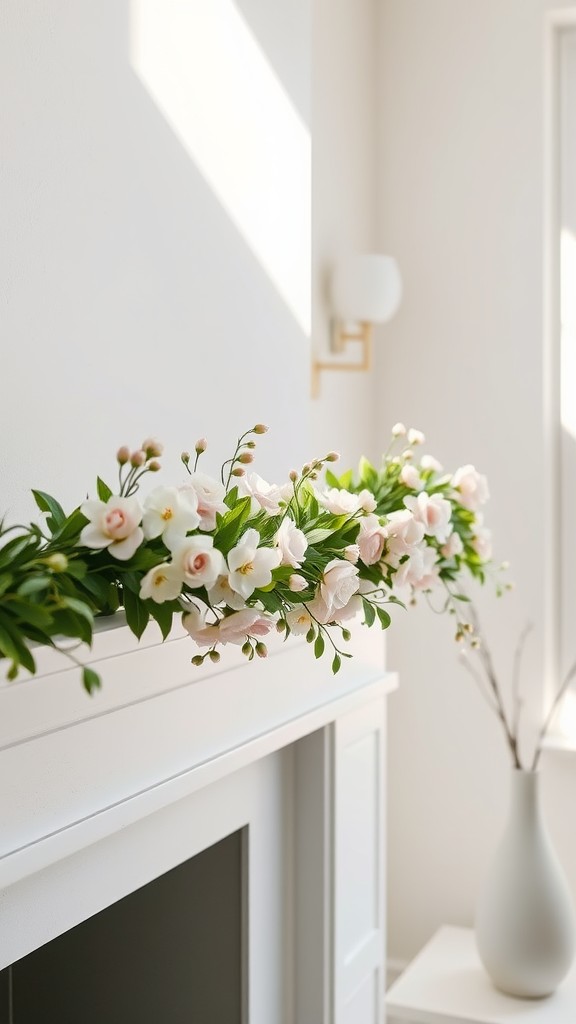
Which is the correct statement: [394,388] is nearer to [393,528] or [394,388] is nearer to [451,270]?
[451,270]

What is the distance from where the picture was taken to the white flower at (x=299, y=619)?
1.01 m

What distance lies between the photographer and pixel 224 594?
0.89 m

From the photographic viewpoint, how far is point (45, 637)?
0.76 m

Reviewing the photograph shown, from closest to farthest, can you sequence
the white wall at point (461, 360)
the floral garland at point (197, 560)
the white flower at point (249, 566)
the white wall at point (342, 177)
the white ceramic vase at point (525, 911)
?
the floral garland at point (197, 560)
the white flower at point (249, 566)
the white ceramic vase at point (525, 911)
the white wall at point (342, 177)
the white wall at point (461, 360)

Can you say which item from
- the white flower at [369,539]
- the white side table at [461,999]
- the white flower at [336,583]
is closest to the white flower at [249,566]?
the white flower at [336,583]

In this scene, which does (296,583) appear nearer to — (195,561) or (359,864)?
(195,561)

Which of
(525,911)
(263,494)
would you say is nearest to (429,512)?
(263,494)

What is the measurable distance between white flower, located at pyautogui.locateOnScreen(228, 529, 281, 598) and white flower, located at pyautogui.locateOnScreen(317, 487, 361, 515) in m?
0.30

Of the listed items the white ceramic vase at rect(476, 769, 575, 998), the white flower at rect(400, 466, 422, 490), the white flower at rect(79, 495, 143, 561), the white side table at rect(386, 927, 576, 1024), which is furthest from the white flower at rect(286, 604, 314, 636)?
the white side table at rect(386, 927, 576, 1024)

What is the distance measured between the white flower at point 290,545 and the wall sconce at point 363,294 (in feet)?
4.31

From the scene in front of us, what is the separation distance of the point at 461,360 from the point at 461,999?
131 centimetres

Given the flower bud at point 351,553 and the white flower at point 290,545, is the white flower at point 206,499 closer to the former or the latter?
the white flower at point 290,545

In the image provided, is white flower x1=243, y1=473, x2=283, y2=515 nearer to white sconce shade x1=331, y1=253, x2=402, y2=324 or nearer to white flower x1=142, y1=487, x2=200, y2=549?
white flower x1=142, y1=487, x2=200, y2=549

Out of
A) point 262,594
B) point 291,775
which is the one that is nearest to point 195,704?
point 262,594
